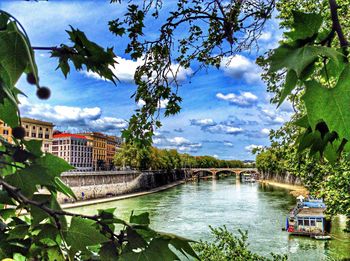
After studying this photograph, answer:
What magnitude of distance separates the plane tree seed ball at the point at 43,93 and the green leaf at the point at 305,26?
0.36 meters

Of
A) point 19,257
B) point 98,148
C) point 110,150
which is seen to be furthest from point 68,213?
point 110,150

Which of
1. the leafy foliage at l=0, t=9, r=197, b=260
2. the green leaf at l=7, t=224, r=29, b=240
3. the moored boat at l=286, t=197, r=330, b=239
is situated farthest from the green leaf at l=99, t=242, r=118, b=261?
the moored boat at l=286, t=197, r=330, b=239

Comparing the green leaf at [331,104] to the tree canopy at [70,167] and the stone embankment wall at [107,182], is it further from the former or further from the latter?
the stone embankment wall at [107,182]

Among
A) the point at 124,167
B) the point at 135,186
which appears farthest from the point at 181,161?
the point at 135,186

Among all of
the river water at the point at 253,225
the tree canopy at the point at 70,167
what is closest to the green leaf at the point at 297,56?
the tree canopy at the point at 70,167

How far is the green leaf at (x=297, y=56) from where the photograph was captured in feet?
1.64

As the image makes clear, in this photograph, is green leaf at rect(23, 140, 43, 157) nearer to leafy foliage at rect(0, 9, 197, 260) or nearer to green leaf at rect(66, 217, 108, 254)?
leafy foliage at rect(0, 9, 197, 260)

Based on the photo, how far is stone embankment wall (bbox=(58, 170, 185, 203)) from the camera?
115ft

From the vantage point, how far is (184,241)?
0.64 metres

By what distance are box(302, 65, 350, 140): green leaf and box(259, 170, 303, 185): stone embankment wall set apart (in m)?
50.8

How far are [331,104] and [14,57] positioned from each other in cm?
42

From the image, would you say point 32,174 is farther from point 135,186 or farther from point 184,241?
point 135,186

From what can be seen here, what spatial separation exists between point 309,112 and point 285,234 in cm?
2025

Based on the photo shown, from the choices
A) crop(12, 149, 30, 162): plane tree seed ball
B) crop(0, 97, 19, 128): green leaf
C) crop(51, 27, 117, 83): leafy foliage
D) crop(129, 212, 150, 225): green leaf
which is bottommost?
crop(129, 212, 150, 225): green leaf
